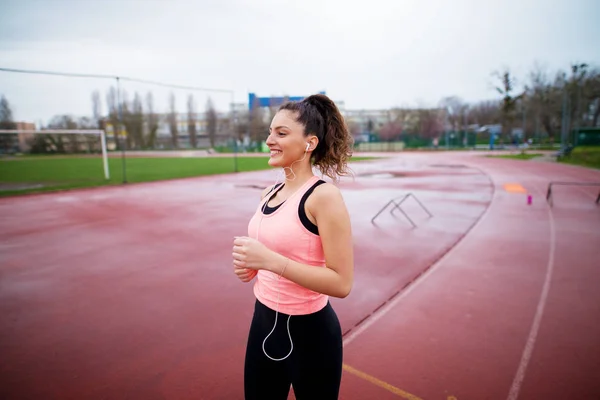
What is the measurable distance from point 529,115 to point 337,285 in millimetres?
77316

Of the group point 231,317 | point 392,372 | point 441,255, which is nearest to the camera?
point 392,372

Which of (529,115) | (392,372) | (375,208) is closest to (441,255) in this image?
(392,372)

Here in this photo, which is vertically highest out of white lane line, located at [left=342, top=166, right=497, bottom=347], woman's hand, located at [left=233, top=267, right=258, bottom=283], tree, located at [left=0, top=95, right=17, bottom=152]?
tree, located at [left=0, top=95, right=17, bottom=152]

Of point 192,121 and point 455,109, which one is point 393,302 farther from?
point 455,109

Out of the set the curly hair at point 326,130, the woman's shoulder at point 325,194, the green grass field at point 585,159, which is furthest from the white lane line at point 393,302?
the green grass field at point 585,159

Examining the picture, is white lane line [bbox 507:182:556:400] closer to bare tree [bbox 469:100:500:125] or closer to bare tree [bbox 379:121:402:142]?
bare tree [bbox 379:121:402:142]

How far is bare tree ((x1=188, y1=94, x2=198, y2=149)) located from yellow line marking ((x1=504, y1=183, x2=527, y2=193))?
6104 centimetres

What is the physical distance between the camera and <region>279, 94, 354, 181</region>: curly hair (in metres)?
1.69

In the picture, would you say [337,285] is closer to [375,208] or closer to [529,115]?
[375,208]

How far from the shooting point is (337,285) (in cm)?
150

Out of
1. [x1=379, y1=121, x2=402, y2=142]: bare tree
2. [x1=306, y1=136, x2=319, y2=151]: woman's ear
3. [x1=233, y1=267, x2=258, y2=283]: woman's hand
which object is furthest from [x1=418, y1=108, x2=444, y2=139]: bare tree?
[x1=233, y1=267, x2=258, y2=283]: woman's hand

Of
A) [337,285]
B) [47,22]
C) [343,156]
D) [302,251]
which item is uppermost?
[47,22]

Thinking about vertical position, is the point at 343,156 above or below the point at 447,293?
above

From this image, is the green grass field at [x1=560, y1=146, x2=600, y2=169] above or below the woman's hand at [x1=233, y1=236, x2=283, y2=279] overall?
below
